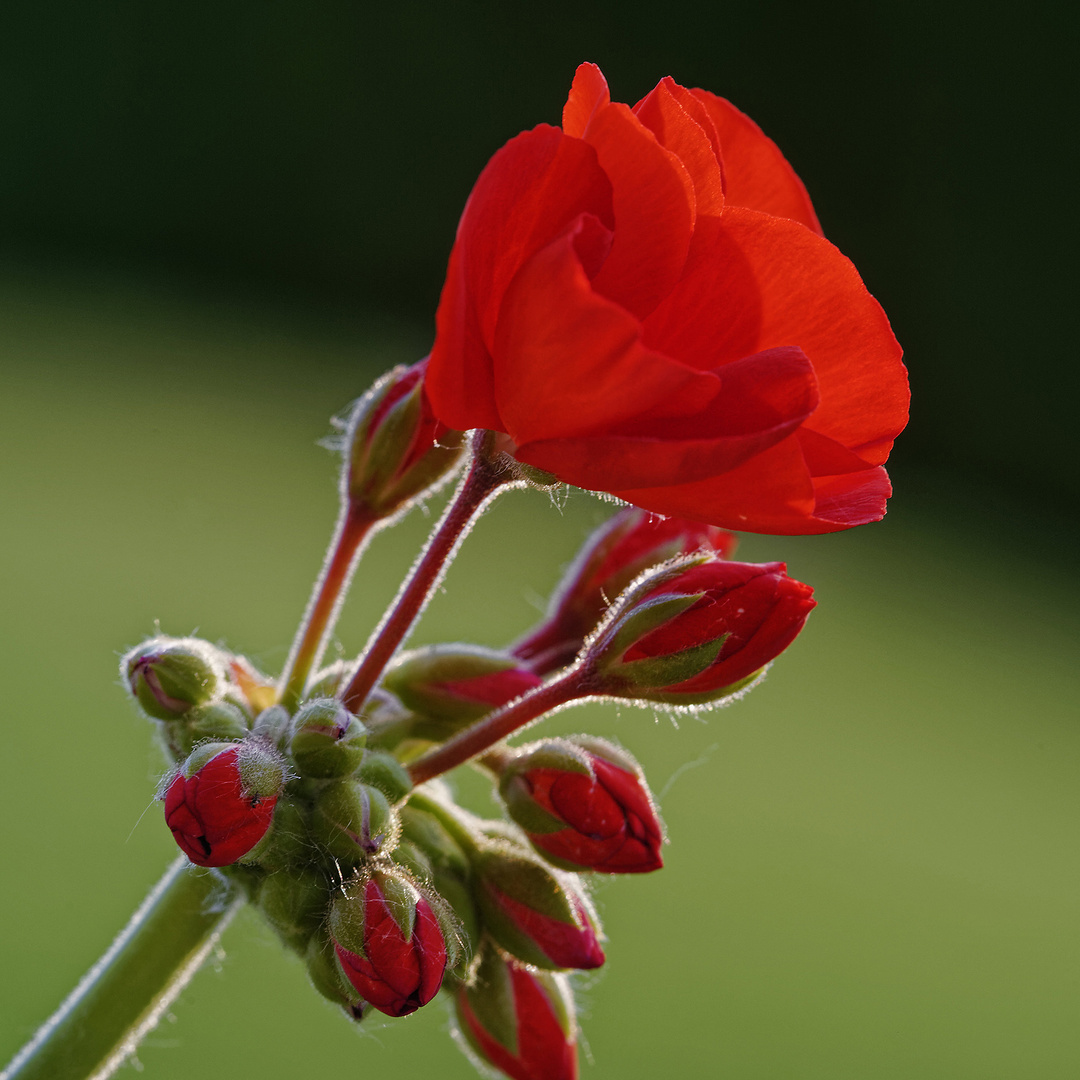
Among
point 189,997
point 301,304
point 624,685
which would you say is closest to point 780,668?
point 189,997

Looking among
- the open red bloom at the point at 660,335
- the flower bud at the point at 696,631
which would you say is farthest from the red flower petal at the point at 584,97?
the flower bud at the point at 696,631

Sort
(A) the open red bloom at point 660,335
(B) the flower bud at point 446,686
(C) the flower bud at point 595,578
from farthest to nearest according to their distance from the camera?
(C) the flower bud at point 595,578 → (B) the flower bud at point 446,686 → (A) the open red bloom at point 660,335

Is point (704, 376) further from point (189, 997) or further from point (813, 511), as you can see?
point (189, 997)

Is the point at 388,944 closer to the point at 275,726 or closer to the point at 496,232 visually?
the point at 275,726

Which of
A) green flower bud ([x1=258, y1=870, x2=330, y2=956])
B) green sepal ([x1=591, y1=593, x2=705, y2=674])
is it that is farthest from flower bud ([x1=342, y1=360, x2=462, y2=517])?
green flower bud ([x1=258, y1=870, x2=330, y2=956])

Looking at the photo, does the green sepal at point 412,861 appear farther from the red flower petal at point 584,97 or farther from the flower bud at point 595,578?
the red flower petal at point 584,97

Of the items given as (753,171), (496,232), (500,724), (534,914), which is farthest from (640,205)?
(534,914)
